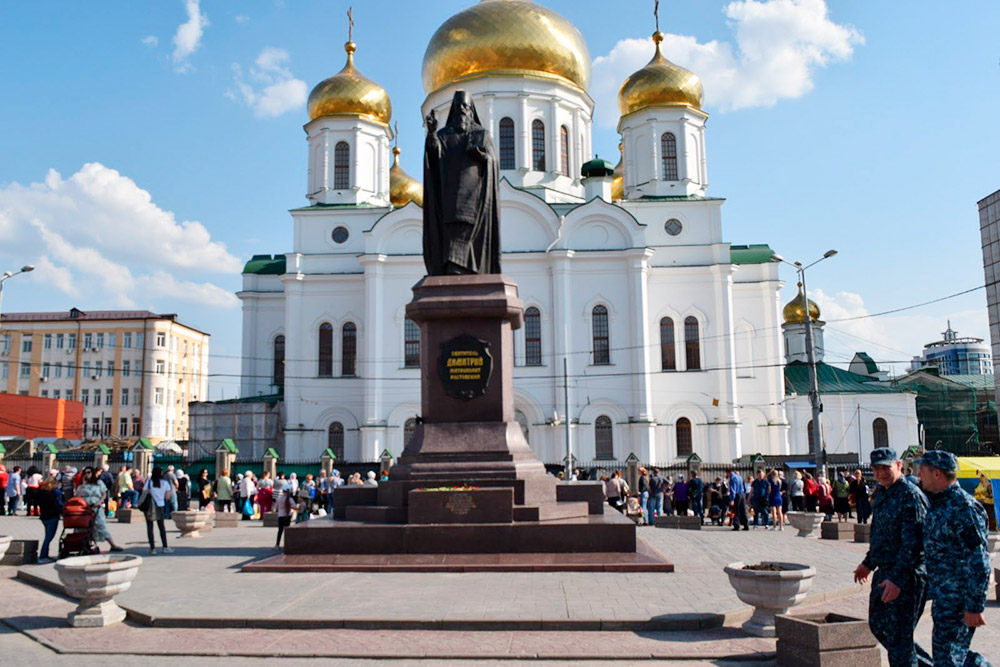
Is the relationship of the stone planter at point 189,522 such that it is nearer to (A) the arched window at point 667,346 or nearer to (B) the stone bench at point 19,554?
(B) the stone bench at point 19,554

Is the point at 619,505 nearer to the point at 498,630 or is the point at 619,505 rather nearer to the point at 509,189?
the point at 498,630

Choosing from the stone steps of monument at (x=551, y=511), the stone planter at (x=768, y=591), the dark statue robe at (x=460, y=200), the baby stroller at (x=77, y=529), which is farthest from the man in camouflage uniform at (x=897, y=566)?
the baby stroller at (x=77, y=529)

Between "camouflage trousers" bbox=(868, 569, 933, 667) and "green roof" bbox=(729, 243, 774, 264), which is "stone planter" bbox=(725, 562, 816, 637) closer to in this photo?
"camouflage trousers" bbox=(868, 569, 933, 667)

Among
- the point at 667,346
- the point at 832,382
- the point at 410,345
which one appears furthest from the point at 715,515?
the point at 832,382

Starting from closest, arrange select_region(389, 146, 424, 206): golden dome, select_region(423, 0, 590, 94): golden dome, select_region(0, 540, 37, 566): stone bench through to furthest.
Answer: select_region(0, 540, 37, 566): stone bench
select_region(423, 0, 590, 94): golden dome
select_region(389, 146, 424, 206): golden dome

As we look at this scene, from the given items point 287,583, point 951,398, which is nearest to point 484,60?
point 287,583

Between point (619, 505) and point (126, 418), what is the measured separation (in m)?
52.9

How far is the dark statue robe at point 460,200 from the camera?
1200 centimetres

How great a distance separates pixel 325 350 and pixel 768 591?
3205 cm

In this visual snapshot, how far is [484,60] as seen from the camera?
126ft

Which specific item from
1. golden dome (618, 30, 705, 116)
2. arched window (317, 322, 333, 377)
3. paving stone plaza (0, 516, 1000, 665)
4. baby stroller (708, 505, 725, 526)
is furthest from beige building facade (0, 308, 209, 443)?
paving stone plaza (0, 516, 1000, 665)

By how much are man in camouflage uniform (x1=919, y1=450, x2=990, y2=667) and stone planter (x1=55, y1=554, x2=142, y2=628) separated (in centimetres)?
661

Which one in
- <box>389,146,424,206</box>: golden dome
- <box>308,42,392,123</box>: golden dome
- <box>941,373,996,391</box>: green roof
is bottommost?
<box>941,373,996,391</box>: green roof

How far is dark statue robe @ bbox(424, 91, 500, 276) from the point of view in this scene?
12.0 m
